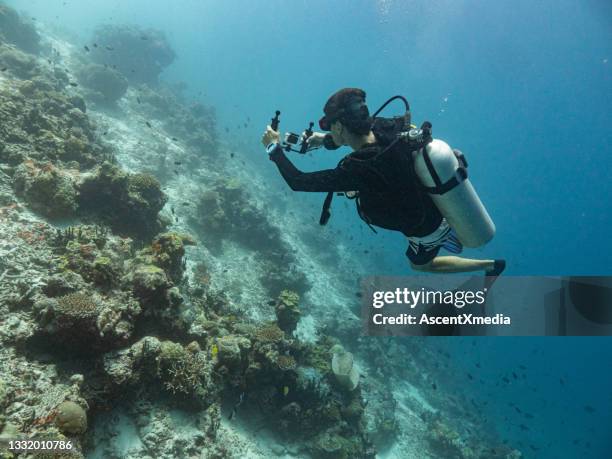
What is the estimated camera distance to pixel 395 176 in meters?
3.81

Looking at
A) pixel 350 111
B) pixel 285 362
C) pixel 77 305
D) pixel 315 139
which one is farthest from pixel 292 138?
pixel 285 362

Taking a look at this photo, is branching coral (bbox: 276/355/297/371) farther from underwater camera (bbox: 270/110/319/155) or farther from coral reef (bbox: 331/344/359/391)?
underwater camera (bbox: 270/110/319/155)

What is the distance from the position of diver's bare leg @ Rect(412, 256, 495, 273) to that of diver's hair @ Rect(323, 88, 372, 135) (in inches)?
98.2

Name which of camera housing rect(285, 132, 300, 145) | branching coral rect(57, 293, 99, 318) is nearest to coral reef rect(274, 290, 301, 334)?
branching coral rect(57, 293, 99, 318)

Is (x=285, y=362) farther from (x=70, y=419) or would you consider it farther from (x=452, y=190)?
(x=452, y=190)

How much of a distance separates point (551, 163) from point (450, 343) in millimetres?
143134

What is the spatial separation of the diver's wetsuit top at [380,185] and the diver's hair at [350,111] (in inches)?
12.4

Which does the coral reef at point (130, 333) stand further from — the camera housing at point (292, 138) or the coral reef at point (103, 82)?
the coral reef at point (103, 82)

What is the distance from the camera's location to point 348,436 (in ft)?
29.9

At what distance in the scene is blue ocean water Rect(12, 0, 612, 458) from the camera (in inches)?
1724

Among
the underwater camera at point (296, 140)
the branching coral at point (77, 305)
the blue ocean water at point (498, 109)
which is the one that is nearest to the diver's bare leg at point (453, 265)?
the underwater camera at point (296, 140)

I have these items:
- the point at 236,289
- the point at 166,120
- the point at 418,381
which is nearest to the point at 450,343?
the point at 418,381

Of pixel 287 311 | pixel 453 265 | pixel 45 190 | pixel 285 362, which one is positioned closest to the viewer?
pixel 453 265

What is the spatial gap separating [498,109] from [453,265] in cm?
17097
